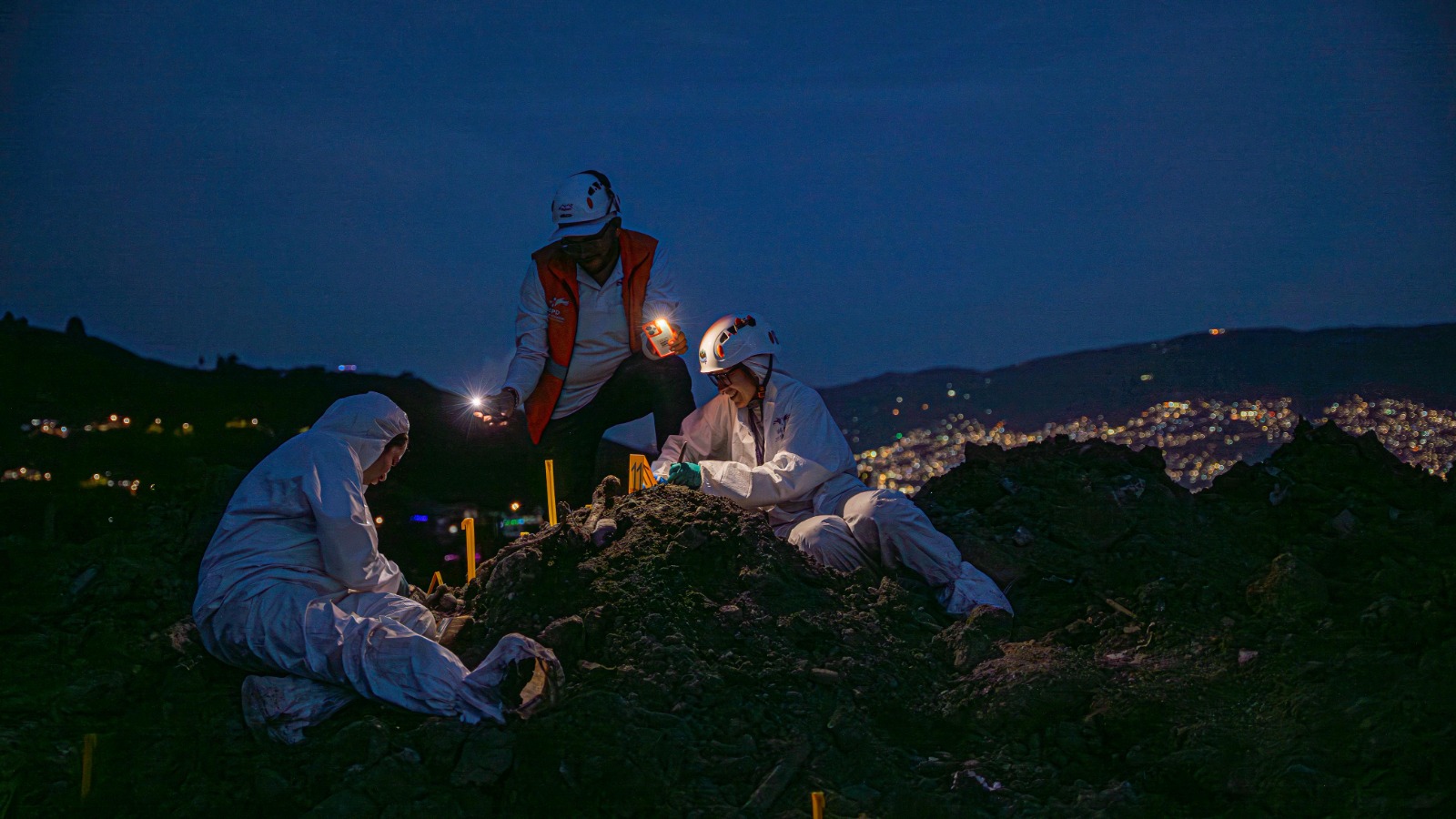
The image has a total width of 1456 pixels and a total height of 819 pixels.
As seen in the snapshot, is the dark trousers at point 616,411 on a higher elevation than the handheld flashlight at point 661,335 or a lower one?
lower

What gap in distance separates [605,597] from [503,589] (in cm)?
63

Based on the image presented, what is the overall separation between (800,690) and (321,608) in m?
2.53

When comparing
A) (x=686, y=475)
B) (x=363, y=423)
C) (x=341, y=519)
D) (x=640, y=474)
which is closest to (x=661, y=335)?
(x=640, y=474)

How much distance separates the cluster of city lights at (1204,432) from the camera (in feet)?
41.2

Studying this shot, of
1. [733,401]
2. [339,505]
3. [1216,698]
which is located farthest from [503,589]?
[1216,698]

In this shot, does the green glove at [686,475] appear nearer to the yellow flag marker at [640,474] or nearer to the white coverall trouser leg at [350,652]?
the yellow flag marker at [640,474]

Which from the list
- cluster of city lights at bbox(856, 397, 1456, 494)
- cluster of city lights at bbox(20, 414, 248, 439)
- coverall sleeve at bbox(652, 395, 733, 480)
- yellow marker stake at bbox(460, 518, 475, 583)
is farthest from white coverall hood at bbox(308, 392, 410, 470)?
cluster of city lights at bbox(20, 414, 248, 439)

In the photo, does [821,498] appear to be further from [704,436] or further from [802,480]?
[704,436]

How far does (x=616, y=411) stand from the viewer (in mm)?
8539

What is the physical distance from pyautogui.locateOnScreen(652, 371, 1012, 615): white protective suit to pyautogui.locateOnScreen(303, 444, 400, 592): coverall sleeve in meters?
2.36

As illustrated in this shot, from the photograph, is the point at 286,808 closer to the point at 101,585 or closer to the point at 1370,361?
the point at 101,585

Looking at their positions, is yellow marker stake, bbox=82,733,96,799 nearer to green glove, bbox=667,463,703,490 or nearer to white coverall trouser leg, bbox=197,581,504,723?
white coverall trouser leg, bbox=197,581,504,723

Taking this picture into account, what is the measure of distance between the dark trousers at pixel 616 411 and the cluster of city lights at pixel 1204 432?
3.69m

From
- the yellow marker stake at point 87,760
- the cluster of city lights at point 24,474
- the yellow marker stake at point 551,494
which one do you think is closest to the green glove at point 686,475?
the yellow marker stake at point 551,494
